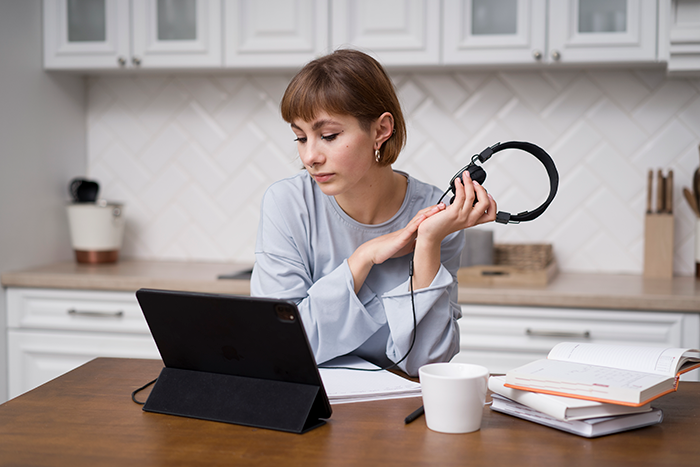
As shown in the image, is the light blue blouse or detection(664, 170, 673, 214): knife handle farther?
detection(664, 170, 673, 214): knife handle

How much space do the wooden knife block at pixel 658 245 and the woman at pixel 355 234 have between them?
130cm

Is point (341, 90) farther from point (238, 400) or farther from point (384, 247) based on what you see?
point (238, 400)

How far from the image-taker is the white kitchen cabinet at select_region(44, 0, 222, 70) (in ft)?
8.14

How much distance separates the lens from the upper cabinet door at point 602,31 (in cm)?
221

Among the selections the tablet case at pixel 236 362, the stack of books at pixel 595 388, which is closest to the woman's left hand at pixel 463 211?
the stack of books at pixel 595 388

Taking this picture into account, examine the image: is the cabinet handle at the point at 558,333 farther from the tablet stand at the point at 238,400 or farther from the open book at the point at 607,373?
the tablet stand at the point at 238,400

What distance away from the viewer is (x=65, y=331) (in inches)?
92.7

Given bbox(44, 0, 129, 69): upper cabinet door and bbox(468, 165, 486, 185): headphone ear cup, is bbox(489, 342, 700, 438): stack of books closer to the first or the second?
bbox(468, 165, 486, 185): headphone ear cup

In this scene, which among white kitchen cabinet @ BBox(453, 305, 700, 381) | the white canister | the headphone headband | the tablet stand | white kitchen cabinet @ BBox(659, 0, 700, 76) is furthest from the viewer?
the white canister

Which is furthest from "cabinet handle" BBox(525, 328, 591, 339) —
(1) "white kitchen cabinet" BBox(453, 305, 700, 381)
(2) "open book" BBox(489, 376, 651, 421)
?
(2) "open book" BBox(489, 376, 651, 421)

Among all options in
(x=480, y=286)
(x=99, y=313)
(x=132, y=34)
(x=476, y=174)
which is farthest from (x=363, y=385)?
(x=132, y=34)

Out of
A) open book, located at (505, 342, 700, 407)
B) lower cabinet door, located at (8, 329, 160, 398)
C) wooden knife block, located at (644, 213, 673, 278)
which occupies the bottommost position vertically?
lower cabinet door, located at (8, 329, 160, 398)

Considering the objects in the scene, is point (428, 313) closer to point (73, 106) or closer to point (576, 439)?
point (576, 439)

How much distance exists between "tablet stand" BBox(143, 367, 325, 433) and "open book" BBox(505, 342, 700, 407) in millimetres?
308
